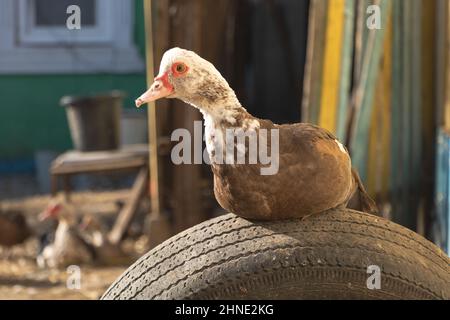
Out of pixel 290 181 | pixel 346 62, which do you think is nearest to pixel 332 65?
pixel 346 62

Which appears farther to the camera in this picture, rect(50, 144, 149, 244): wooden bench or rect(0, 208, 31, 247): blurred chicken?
rect(50, 144, 149, 244): wooden bench

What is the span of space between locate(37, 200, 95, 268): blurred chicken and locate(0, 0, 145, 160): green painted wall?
364 cm

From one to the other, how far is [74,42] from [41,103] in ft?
2.93

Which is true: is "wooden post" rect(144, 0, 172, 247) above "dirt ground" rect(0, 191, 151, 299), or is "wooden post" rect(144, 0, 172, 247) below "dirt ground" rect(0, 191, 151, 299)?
above

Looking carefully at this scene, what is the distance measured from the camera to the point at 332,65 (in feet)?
15.9

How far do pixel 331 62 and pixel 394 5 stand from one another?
57 centimetres

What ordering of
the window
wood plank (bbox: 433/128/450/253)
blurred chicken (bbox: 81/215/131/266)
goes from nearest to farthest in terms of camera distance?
wood plank (bbox: 433/128/450/253), blurred chicken (bbox: 81/215/131/266), the window

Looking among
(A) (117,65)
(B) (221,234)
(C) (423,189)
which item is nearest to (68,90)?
(A) (117,65)

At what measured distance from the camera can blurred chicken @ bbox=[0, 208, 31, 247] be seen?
6.70 metres

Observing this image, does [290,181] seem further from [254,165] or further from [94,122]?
[94,122]

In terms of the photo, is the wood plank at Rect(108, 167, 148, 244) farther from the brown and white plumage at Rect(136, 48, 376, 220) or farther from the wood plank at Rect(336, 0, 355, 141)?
the brown and white plumage at Rect(136, 48, 376, 220)

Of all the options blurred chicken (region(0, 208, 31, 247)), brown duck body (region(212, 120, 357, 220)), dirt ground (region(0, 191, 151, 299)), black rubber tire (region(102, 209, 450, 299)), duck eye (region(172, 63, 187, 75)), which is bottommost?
dirt ground (region(0, 191, 151, 299))

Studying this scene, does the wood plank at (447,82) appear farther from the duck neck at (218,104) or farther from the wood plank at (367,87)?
the duck neck at (218,104)

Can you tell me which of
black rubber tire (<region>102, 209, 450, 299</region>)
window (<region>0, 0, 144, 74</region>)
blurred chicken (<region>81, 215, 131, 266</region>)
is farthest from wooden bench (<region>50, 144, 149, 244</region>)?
black rubber tire (<region>102, 209, 450, 299</region>)
